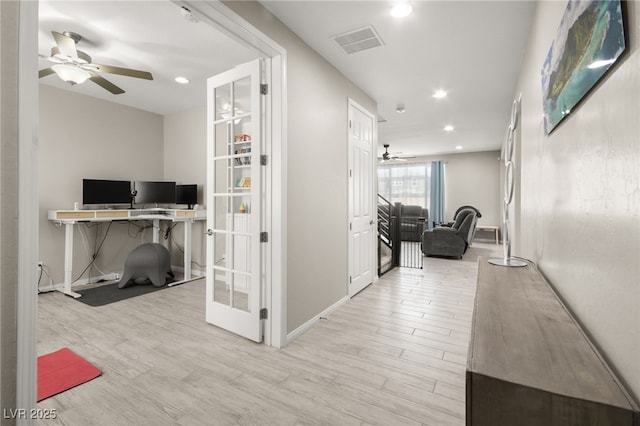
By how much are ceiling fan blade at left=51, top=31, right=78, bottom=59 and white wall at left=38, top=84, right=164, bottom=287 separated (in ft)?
6.48

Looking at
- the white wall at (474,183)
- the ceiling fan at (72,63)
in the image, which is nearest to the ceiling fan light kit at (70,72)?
the ceiling fan at (72,63)

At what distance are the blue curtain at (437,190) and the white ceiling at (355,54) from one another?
4464mm

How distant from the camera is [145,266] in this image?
4043 mm

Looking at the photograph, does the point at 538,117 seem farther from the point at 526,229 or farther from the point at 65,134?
the point at 65,134

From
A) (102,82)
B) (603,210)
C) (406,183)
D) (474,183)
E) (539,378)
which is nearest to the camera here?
(539,378)

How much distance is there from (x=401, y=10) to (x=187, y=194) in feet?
13.3

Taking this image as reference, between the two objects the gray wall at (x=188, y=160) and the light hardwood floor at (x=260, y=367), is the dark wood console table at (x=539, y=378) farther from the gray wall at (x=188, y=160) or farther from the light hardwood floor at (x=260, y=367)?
the gray wall at (x=188, y=160)

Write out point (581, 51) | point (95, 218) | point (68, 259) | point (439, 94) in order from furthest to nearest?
point (439, 94)
point (95, 218)
point (68, 259)
point (581, 51)

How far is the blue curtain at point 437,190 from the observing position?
8969 millimetres

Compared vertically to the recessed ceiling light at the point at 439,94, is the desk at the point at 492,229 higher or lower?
lower

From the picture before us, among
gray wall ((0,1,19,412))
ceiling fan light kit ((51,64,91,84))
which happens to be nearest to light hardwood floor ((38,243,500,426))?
gray wall ((0,1,19,412))

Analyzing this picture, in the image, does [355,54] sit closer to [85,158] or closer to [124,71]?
[124,71]

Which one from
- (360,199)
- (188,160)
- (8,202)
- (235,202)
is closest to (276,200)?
(235,202)

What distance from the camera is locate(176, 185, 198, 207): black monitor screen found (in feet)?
15.7
